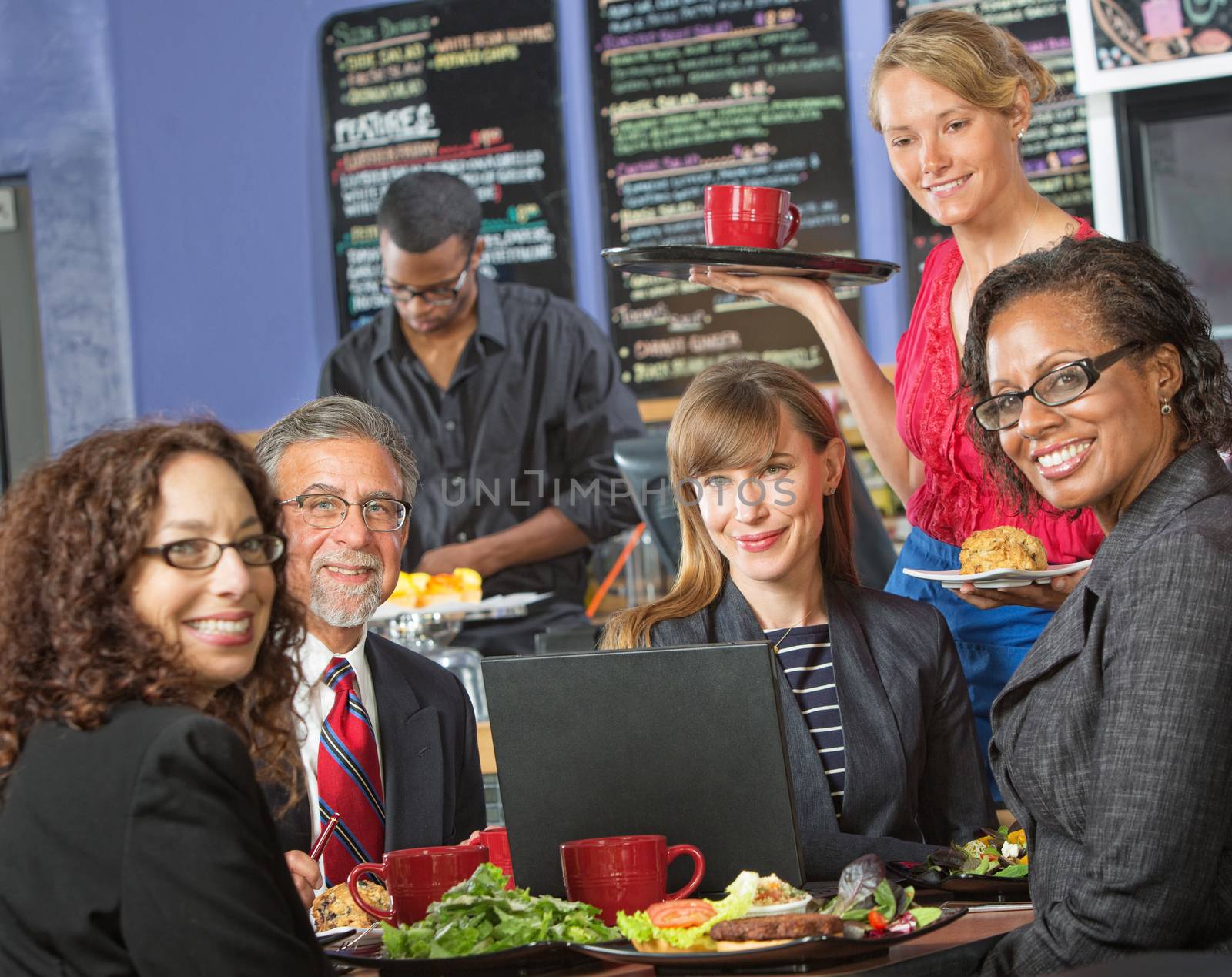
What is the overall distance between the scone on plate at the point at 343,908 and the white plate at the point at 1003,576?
0.92 m

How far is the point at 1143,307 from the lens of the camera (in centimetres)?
142

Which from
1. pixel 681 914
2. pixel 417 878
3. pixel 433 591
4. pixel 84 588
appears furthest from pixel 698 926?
pixel 433 591

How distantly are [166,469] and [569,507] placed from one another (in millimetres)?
3206

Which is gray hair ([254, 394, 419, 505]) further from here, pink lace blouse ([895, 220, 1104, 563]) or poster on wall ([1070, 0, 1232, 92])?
poster on wall ([1070, 0, 1232, 92])

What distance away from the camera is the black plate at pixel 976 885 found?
4.69 ft

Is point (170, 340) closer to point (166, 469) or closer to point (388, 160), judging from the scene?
point (388, 160)

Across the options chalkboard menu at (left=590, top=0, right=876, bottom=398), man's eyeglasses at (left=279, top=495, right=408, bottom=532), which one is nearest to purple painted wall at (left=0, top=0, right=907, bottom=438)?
chalkboard menu at (left=590, top=0, right=876, bottom=398)

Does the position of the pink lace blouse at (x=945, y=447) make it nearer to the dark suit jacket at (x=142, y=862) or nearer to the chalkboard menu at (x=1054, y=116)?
the dark suit jacket at (x=142, y=862)

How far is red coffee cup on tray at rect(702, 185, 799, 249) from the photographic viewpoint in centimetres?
223

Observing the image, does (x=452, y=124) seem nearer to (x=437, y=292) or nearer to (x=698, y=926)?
(x=437, y=292)

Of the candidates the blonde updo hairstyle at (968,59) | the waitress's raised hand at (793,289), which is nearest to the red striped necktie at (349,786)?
the waitress's raised hand at (793,289)

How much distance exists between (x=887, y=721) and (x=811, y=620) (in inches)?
7.8

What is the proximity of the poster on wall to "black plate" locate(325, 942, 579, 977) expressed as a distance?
332 centimetres

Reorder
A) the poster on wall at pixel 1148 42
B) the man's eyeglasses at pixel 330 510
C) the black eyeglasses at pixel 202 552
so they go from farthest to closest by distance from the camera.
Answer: the poster on wall at pixel 1148 42, the man's eyeglasses at pixel 330 510, the black eyeglasses at pixel 202 552
